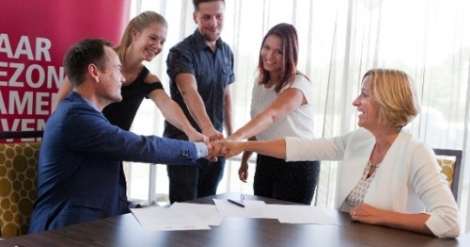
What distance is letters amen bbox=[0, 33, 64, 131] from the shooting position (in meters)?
2.56

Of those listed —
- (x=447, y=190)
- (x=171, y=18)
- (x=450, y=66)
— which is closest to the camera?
(x=447, y=190)

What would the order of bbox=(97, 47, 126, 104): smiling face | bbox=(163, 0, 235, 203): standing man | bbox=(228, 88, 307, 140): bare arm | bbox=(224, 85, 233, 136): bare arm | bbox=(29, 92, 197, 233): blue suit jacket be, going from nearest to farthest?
bbox=(29, 92, 197, 233): blue suit jacket < bbox=(97, 47, 126, 104): smiling face < bbox=(228, 88, 307, 140): bare arm < bbox=(163, 0, 235, 203): standing man < bbox=(224, 85, 233, 136): bare arm

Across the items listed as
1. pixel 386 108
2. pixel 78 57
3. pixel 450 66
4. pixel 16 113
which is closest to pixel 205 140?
pixel 78 57

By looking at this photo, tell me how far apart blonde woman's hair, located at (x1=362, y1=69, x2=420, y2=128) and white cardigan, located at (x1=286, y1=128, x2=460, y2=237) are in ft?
0.22

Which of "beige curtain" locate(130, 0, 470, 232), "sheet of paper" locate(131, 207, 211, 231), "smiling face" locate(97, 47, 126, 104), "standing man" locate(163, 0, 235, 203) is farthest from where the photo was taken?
"beige curtain" locate(130, 0, 470, 232)

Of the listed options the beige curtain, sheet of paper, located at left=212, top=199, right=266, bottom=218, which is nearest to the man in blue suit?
sheet of paper, located at left=212, top=199, right=266, bottom=218

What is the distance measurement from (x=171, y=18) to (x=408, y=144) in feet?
8.21

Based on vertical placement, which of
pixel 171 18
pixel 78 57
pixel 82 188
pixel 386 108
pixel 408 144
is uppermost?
pixel 171 18

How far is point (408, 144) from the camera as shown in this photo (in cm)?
173

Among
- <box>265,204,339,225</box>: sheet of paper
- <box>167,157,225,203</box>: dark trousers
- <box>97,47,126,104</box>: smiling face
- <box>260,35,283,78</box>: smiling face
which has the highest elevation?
<box>260,35,283,78</box>: smiling face

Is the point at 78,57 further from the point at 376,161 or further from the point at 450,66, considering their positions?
the point at 450,66

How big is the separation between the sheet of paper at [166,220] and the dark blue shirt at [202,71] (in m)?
0.91

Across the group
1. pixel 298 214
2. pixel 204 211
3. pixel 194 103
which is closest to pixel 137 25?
pixel 194 103

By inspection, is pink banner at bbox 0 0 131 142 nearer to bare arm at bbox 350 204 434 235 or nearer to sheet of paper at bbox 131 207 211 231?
sheet of paper at bbox 131 207 211 231
